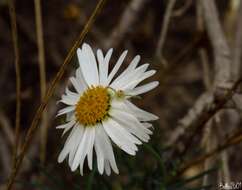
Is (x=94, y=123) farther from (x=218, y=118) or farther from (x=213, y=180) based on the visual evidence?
(x=213, y=180)

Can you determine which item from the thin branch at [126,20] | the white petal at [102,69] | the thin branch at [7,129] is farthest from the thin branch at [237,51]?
the thin branch at [7,129]

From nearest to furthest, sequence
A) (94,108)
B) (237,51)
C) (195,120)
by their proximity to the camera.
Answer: (94,108) < (195,120) < (237,51)

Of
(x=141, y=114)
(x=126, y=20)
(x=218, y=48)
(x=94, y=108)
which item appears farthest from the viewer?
(x=126, y=20)

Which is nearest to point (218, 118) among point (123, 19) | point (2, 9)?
point (123, 19)

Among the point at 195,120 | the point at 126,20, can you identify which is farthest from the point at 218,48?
the point at 126,20

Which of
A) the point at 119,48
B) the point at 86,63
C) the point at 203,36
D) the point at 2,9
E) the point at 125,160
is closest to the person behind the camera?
the point at 86,63

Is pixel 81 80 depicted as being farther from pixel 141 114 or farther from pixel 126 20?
pixel 126 20

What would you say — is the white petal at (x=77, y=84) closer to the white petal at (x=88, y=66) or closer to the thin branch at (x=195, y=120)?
the white petal at (x=88, y=66)
